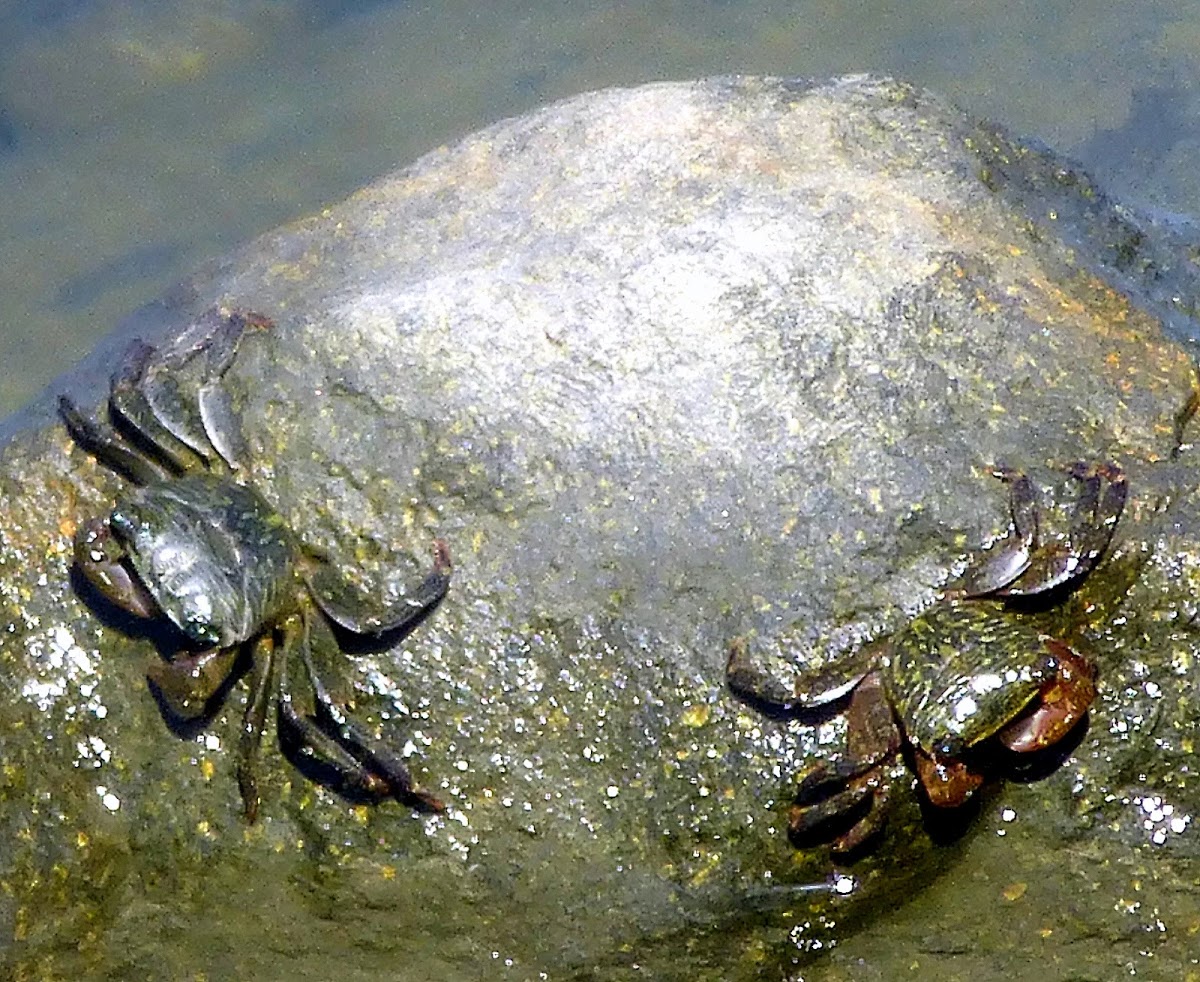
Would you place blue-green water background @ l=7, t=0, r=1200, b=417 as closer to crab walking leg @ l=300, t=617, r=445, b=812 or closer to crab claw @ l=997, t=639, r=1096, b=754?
crab walking leg @ l=300, t=617, r=445, b=812

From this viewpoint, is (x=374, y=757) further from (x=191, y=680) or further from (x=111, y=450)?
(x=111, y=450)

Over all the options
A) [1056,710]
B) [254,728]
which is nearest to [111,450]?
[254,728]

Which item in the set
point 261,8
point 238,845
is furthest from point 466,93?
point 238,845

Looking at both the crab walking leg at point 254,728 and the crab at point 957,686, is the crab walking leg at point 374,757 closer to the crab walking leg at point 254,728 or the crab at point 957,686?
the crab walking leg at point 254,728

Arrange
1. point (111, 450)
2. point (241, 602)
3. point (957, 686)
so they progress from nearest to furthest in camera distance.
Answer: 1. point (957, 686)
2. point (241, 602)
3. point (111, 450)

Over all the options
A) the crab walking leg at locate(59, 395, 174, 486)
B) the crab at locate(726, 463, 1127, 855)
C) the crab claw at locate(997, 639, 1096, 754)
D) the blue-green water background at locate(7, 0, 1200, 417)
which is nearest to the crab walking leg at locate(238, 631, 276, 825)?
the crab walking leg at locate(59, 395, 174, 486)

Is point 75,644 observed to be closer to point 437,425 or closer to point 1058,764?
point 437,425
